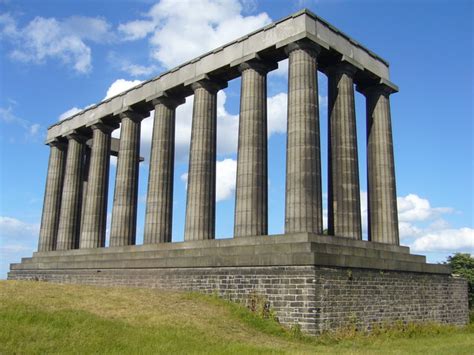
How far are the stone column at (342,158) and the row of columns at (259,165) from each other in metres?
0.07

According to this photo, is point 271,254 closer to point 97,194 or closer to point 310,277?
point 310,277

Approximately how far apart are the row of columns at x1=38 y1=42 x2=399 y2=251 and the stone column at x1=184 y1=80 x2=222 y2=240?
0.25 feet

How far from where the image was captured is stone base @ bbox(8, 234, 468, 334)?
90.1 feet

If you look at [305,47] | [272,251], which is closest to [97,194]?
[305,47]

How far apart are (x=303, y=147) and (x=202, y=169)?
32.1ft

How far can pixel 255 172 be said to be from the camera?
36.1 meters

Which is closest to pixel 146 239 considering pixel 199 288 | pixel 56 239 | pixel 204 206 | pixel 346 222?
pixel 204 206

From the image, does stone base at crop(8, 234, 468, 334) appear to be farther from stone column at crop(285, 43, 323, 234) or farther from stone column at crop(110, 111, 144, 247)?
stone column at crop(110, 111, 144, 247)

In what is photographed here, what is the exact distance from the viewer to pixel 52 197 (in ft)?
196

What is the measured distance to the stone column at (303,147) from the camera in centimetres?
3256

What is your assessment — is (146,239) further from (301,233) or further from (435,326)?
(435,326)

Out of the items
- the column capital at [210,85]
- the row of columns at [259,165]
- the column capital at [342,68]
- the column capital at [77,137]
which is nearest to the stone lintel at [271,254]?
the row of columns at [259,165]

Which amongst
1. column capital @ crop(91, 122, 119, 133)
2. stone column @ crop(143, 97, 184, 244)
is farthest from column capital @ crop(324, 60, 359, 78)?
column capital @ crop(91, 122, 119, 133)

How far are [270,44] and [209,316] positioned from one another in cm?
1988
